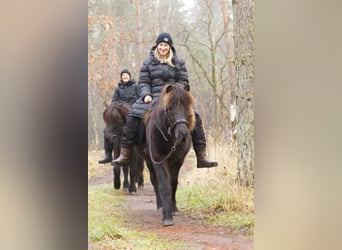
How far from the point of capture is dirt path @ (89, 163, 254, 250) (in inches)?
104

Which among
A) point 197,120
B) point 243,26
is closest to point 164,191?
point 197,120

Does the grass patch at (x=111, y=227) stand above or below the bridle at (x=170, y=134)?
below

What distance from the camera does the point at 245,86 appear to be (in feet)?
8.84

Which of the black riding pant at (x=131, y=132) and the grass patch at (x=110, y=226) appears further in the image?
the black riding pant at (x=131, y=132)

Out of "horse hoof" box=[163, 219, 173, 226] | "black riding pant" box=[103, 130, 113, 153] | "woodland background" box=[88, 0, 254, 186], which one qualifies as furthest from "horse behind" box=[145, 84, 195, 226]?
"black riding pant" box=[103, 130, 113, 153]

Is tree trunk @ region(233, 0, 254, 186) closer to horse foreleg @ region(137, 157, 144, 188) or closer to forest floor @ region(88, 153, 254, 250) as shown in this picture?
forest floor @ region(88, 153, 254, 250)

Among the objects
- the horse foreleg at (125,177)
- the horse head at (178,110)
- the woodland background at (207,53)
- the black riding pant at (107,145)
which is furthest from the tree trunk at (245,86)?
the black riding pant at (107,145)

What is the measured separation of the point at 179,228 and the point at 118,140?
2.32 ft

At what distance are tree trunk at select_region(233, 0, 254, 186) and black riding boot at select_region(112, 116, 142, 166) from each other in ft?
2.26

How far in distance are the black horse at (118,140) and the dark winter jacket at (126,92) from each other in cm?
4

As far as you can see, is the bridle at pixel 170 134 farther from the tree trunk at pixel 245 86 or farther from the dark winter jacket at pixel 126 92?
the tree trunk at pixel 245 86

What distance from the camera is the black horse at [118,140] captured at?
2652mm

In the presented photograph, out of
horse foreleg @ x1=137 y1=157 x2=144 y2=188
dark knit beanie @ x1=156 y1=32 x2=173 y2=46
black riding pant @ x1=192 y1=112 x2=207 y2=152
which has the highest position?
dark knit beanie @ x1=156 y1=32 x2=173 y2=46
